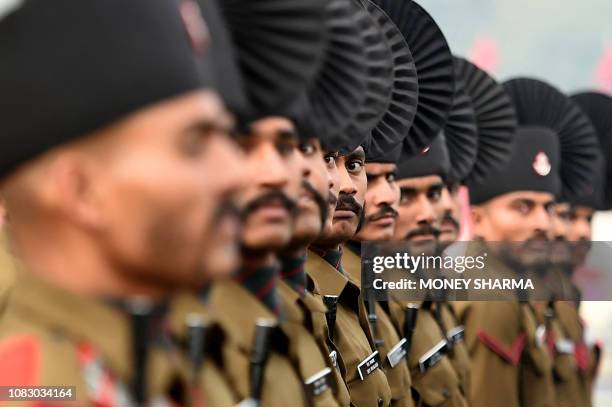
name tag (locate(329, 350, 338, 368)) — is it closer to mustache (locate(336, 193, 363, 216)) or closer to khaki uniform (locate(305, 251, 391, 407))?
khaki uniform (locate(305, 251, 391, 407))

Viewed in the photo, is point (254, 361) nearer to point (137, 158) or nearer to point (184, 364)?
point (184, 364)

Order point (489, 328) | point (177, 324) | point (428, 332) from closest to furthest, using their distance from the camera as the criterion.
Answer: point (177, 324) → point (428, 332) → point (489, 328)

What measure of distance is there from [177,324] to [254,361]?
69 cm

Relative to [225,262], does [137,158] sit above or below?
above

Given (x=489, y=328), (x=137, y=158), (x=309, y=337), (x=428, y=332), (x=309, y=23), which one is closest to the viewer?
(x=137, y=158)

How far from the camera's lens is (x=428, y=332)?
8.88m

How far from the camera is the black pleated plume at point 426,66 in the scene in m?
7.90

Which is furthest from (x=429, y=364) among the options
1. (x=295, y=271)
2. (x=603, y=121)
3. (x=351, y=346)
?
(x=603, y=121)

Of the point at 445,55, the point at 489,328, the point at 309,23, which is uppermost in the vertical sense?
the point at 445,55

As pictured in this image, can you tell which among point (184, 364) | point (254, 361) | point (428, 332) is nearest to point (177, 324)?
point (254, 361)

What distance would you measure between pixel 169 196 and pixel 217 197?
0.11 m

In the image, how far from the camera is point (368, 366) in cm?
687

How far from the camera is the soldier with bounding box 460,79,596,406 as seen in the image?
10156mm

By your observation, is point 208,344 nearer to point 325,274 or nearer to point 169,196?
point 169,196
